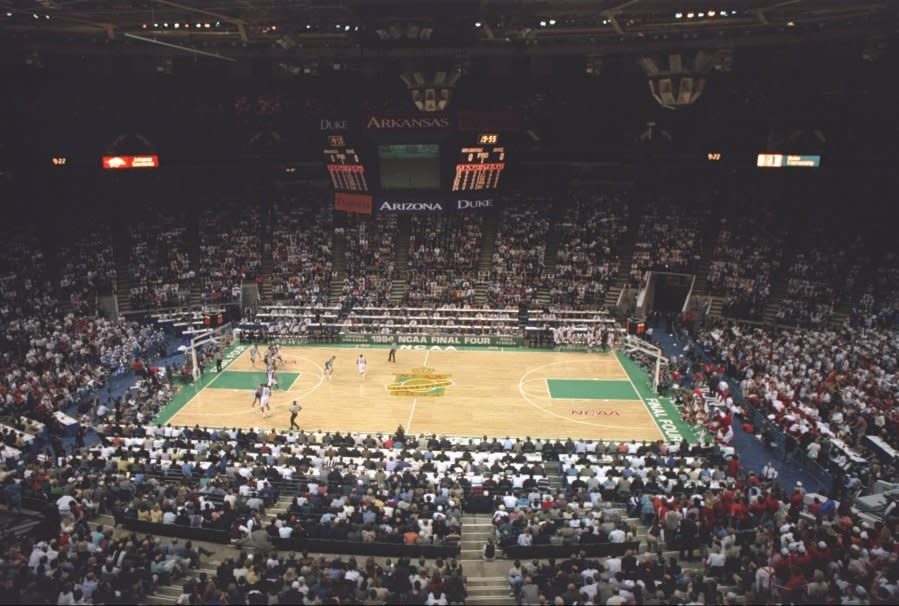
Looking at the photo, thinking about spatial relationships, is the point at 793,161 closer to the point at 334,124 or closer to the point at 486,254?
the point at 486,254

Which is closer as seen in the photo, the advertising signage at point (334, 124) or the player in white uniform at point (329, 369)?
the player in white uniform at point (329, 369)

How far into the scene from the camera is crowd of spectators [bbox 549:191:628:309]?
134 feet

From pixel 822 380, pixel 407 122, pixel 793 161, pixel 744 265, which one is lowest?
pixel 822 380

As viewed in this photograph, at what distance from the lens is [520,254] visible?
43.7m

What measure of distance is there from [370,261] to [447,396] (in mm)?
16237

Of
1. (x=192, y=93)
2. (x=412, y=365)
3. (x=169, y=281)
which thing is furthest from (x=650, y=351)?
(x=192, y=93)

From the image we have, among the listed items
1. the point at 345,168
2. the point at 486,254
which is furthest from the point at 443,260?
the point at 345,168

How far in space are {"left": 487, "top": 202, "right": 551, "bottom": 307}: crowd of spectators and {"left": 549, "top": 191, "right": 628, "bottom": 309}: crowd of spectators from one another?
1.16 m

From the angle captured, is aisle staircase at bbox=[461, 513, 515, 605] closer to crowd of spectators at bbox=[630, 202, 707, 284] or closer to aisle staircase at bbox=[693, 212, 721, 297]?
crowd of spectators at bbox=[630, 202, 707, 284]

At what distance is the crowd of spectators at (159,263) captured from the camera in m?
41.4

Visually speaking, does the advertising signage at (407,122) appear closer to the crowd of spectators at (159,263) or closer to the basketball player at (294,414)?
the basketball player at (294,414)

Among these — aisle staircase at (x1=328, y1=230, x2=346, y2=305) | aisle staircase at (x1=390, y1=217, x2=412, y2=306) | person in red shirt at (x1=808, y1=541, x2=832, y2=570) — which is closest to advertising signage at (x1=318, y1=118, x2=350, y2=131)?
aisle staircase at (x1=328, y1=230, x2=346, y2=305)

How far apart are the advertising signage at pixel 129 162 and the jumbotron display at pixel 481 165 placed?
1898cm

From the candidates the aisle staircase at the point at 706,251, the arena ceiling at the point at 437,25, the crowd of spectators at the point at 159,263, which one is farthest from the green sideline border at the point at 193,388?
the aisle staircase at the point at 706,251
